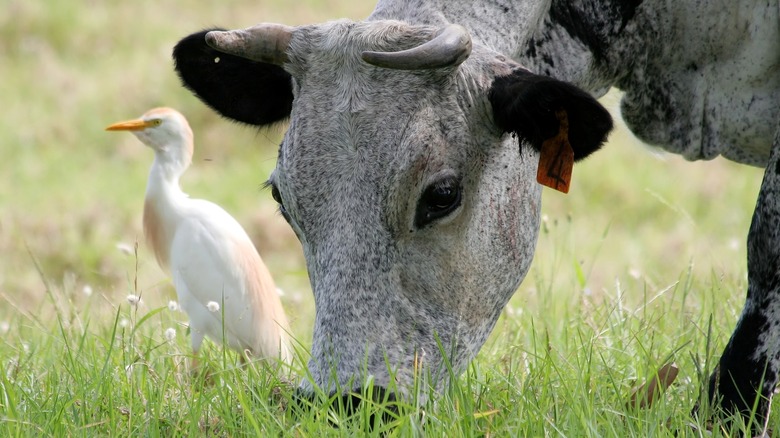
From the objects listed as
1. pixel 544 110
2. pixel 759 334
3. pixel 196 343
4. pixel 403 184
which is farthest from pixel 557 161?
pixel 196 343

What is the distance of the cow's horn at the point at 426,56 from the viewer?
12.8 feet

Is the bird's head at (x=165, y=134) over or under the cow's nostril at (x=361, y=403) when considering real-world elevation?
under

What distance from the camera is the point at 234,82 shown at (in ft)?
15.9

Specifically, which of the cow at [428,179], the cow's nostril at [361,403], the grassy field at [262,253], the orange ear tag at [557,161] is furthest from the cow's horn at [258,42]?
the cow's nostril at [361,403]

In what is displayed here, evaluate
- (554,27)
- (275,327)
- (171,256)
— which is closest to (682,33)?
(554,27)

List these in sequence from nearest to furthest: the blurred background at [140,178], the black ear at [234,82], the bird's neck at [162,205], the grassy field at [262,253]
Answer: the grassy field at [262,253] < the black ear at [234,82] < the bird's neck at [162,205] < the blurred background at [140,178]

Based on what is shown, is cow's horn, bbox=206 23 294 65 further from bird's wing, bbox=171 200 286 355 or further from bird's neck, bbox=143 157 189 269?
bird's neck, bbox=143 157 189 269

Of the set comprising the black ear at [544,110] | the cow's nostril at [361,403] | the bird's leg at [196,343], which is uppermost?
the black ear at [544,110]

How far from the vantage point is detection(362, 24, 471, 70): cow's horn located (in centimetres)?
391

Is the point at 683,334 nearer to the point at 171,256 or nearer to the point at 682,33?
the point at 682,33

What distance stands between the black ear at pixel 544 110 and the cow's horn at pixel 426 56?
0.21m

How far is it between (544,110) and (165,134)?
3.42 metres

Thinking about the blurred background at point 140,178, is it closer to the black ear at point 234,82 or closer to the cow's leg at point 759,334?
the black ear at point 234,82

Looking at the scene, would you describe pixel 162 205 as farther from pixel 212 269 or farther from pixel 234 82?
pixel 234 82
